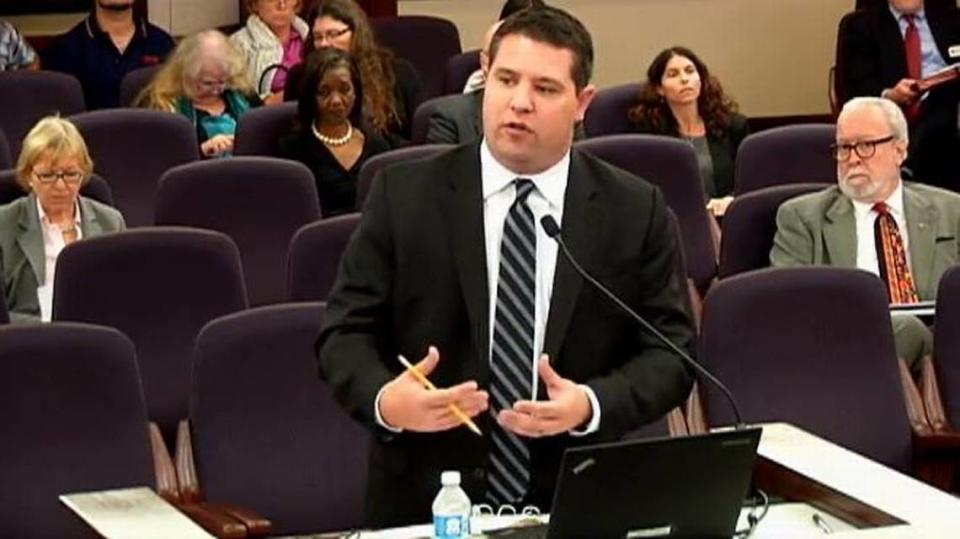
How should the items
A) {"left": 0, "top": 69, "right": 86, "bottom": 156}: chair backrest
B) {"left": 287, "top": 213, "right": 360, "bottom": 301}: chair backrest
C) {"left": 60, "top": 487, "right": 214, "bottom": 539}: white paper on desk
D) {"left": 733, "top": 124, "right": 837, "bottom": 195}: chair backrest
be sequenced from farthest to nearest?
{"left": 0, "top": 69, "right": 86, "bottom": 156}: chair backrest, {"left": 733, "top": 124, "right": 837, "bottom": 195}: chair backrest, {"left": 287, "top": 213, "right": 360, "bottom": 301}: chair backrest, {"left": 60, "top": 487, "right": 214, "bottom": 539}: white paper on desk

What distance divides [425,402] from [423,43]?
5.73 meters

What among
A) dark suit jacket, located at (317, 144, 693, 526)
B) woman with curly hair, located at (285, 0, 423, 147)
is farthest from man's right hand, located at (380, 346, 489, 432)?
woman with curly hair, located at (285, 0, 423, 147)

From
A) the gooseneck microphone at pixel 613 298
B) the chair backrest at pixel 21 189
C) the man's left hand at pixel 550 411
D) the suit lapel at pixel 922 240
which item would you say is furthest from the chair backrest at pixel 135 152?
the man's left hand at pixel 550 411

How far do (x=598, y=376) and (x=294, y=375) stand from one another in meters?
1.59

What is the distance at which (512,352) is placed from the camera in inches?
126

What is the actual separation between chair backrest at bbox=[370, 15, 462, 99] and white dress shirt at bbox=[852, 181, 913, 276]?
3.03 metres

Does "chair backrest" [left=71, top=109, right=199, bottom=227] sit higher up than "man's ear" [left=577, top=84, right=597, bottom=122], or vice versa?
"man's ear" [left=577, top=84, right=597, bottom=122]

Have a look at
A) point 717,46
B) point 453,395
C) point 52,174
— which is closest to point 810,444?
point 453,395

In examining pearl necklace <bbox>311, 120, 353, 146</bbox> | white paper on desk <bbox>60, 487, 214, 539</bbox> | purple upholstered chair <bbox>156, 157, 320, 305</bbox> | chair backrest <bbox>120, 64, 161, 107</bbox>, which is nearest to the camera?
white paper on desk <bbox>60, 487, 214, 539</bbox>

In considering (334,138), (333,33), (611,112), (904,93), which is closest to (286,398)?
(334,138)

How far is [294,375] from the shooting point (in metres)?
4.71

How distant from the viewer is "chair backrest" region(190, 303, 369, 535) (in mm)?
4602

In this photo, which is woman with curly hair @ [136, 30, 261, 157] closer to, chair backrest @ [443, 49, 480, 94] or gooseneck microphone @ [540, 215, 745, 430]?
chair backrest @ [443, 49, 480, 94]

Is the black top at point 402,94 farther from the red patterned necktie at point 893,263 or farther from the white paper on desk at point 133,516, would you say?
the white paper on desk at point 133,516
